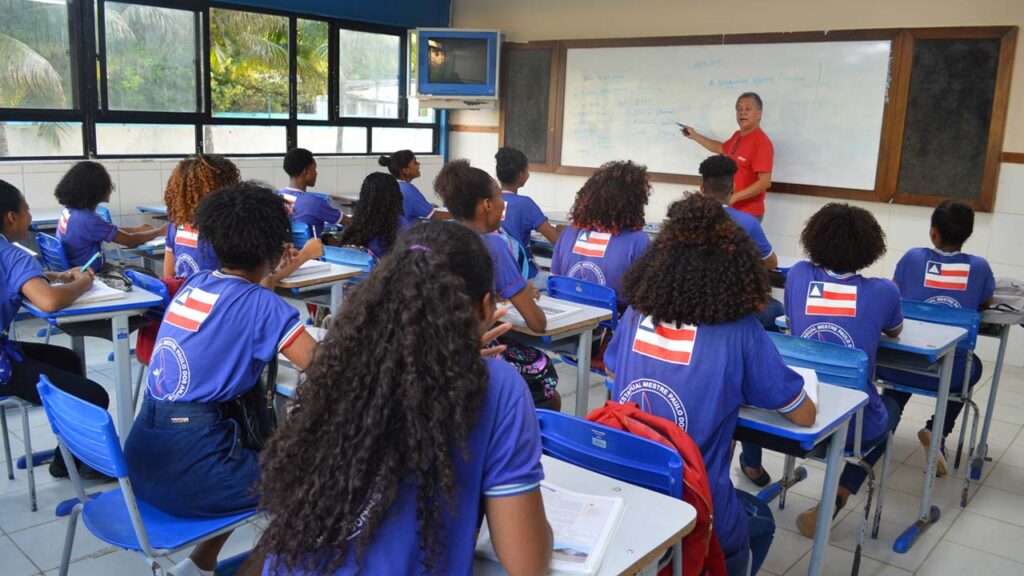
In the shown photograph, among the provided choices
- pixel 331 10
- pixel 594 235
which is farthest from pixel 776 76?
pixel 331 10

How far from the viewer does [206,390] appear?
1.91m

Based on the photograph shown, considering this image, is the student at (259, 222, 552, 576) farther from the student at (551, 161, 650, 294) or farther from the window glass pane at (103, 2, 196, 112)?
the window glass pane at (103, 2, 196, 112)

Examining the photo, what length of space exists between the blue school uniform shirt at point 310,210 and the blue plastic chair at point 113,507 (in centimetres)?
292

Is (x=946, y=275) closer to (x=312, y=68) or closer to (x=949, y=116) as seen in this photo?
(x=949, y=116)

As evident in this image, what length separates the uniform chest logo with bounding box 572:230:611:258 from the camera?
3.46 m

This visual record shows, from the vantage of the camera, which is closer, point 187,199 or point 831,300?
point 831,300

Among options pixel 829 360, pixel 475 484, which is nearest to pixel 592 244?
pixel 829 360

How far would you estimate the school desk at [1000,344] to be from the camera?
331 cm

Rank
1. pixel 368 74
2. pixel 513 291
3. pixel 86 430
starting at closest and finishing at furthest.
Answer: pixel 86 430, pixel 513 291, pixel 368 74

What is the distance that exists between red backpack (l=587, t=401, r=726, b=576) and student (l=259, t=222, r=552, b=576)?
48 centimetres

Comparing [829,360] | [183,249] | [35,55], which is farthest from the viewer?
[35,55]

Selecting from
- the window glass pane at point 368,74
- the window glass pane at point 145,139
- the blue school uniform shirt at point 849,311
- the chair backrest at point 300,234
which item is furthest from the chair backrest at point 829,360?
the window glass pane at point 368,74

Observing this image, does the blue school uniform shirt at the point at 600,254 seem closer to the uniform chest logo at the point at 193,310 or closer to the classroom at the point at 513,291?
the classroom at the point at 513,291

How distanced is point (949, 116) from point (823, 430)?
13.7 feet
